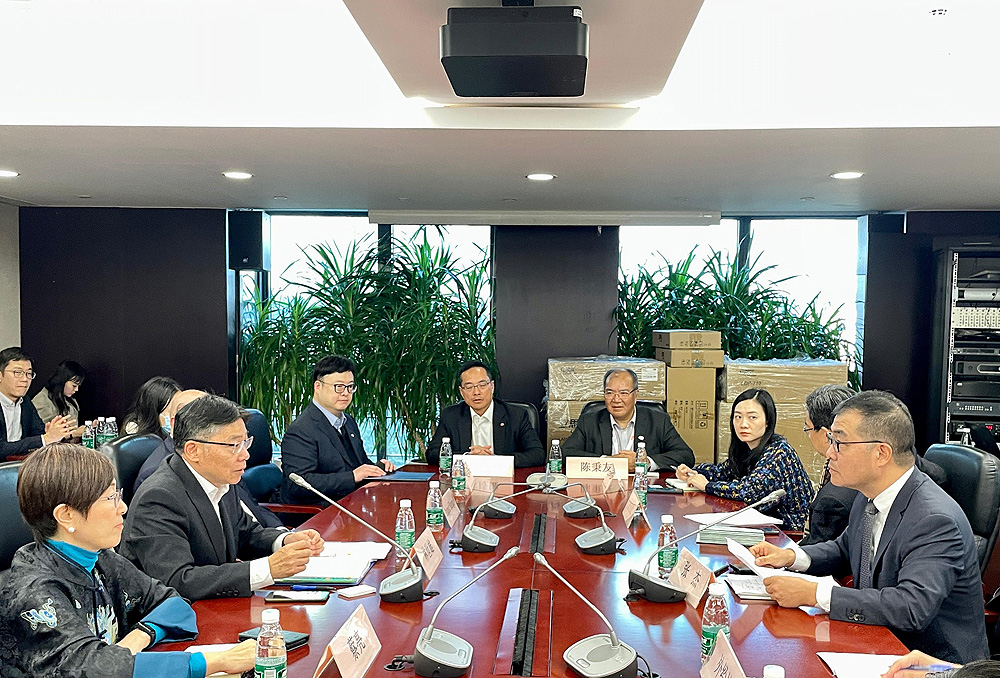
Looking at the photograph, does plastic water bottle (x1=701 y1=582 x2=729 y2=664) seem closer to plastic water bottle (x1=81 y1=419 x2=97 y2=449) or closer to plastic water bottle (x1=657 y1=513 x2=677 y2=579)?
plastic water bottle (x1=657 y1=513 x2=677 y2=579)

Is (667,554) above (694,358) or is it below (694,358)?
below

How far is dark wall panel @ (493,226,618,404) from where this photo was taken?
715 centimetres

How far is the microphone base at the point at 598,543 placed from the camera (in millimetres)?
3128

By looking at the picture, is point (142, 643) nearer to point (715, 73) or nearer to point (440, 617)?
point (440, 617)

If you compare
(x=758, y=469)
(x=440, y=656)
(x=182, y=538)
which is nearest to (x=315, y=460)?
(x=182, y=538)

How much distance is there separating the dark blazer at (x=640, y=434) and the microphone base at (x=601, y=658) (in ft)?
10.1

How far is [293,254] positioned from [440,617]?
5818mm

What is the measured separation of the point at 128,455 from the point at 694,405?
13.5 feet

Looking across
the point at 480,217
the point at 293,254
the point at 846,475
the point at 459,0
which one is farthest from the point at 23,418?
the point at 846,475

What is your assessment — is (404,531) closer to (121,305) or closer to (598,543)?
(598,543)

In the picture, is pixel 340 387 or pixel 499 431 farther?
pixel 499 431

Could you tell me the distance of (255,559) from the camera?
3.09m

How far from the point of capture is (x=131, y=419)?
17.0 ft

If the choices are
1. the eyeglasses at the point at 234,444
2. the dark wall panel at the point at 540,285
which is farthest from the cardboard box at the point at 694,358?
the eyeglasses at the point at 234,444
